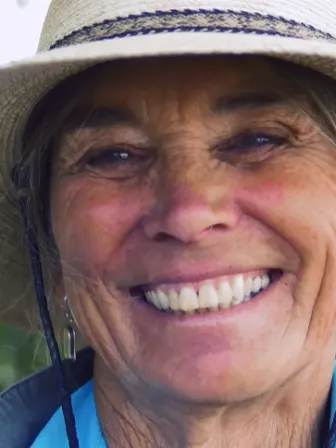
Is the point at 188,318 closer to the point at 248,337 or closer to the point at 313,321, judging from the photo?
the point at 248,337

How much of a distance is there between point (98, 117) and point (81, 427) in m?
0.57

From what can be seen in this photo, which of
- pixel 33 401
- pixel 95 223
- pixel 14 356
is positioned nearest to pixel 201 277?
pixel 95 223

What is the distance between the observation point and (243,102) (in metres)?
1.27

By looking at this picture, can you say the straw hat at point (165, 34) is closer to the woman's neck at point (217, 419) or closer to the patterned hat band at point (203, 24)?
the patterned hat band at point (203, 24)

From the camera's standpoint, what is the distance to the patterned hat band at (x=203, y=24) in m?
1.17

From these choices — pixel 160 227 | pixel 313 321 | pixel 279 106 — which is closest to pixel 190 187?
pixel 160 227

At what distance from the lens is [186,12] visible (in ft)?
3.88

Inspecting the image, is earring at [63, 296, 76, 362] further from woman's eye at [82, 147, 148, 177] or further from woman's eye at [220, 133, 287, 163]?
woman's eye at [220, 133, 287, 163]

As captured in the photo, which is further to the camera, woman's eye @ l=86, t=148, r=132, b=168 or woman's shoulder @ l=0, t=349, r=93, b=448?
woman's shoulder @ l=0, t=349, r=93, b=448

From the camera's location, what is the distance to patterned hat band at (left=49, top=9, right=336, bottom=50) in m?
1.17

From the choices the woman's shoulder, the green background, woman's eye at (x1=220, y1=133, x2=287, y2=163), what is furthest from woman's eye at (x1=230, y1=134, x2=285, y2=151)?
the green background

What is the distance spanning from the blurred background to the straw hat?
3.82 ft

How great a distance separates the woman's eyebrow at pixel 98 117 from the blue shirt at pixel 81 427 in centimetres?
53

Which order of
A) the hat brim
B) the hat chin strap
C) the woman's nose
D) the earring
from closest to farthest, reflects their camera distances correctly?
1. the hat brim
2. the woman's nose
3. the hat chin strap
4. the earring
